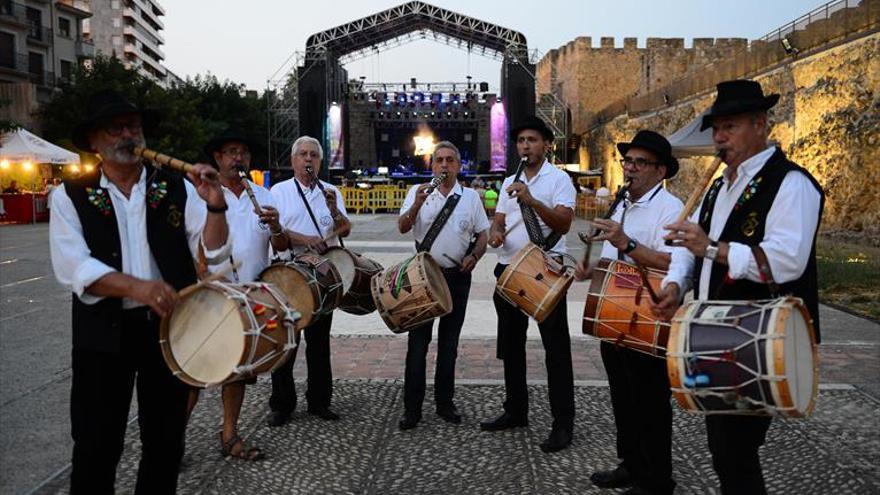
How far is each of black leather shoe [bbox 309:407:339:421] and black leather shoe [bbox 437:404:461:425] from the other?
0.71 metres

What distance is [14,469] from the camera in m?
Result: 4.00

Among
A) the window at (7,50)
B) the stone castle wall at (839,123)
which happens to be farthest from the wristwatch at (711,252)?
the window at (7,50)

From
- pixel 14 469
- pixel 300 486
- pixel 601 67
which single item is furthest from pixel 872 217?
pixel 601 67

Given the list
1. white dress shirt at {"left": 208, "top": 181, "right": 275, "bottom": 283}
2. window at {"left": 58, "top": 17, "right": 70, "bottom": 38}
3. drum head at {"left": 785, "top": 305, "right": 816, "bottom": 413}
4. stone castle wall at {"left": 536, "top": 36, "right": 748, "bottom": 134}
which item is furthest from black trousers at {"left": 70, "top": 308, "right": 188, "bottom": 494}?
window at {"left": 58, "top": 17, "right": 70, "bottom": 38}

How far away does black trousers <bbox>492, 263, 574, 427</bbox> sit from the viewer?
14.7ft

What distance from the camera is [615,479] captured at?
387 cm

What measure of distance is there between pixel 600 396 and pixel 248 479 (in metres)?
2.63

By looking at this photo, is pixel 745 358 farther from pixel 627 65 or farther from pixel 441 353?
pixel 627 65

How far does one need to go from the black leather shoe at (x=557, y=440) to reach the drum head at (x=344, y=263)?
5.33ft

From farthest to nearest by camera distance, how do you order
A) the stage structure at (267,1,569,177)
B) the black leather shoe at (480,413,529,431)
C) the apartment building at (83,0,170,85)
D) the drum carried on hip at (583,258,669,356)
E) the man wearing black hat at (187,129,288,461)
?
1. the apartment building at (83,0,170,85)
2. the stage structure at (267,1,569,177)
3. the black leather shoe at (480,413,529,431)
4. the man wearing black hat at (187,129,288,461)
5. the drum carried on hip at (583,258,669,356)

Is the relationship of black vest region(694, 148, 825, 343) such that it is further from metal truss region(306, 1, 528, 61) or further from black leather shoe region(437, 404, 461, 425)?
metal truss region(306, 1, 528, 61)

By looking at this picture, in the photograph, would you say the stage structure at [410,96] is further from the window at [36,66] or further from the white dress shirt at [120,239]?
the white dress shirt at [120,239]

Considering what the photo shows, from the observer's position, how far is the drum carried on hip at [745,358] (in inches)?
98.2

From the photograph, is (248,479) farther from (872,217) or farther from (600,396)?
(872,217)
